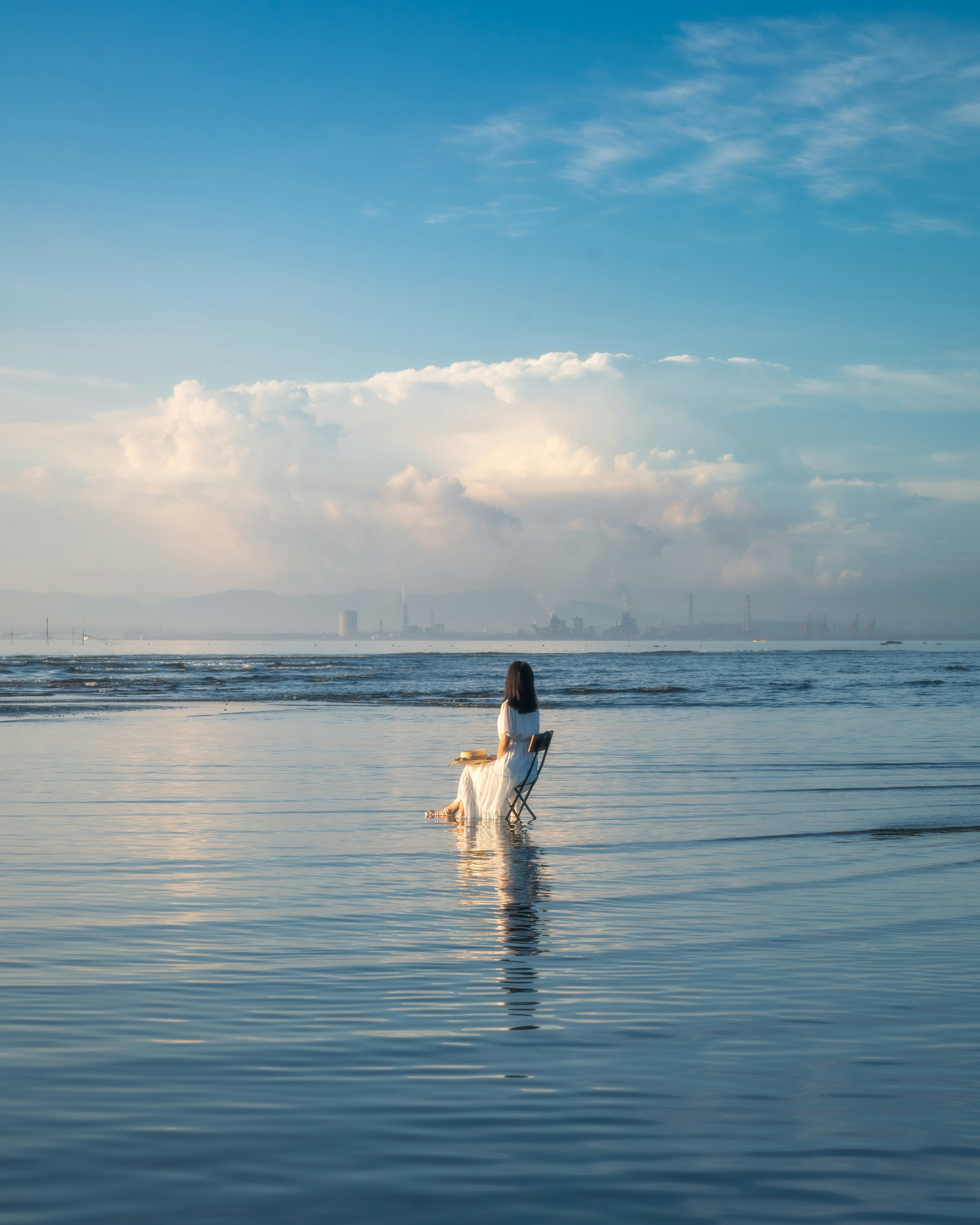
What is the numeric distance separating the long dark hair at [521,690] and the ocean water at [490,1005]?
1.39 meters

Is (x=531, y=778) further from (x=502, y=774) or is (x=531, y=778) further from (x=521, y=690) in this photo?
(x=521, y=690)

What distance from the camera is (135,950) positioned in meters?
7.18

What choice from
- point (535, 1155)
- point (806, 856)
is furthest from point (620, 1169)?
point (806, 856)

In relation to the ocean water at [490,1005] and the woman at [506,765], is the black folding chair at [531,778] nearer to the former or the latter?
the woman at [506,765]

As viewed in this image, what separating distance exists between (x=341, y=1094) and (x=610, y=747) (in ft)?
61.6

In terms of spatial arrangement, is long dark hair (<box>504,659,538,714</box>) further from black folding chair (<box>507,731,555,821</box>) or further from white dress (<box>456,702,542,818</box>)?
black folding chair (<box>507,731,555,821</box>)

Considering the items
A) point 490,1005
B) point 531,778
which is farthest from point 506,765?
point 490,1005

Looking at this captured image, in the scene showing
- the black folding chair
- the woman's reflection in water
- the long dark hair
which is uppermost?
the long dark hair

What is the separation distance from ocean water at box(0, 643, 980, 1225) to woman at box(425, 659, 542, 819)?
0.92 feet

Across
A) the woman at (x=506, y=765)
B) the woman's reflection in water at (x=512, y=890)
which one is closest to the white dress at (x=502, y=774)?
the woman at (x=506, y=765)

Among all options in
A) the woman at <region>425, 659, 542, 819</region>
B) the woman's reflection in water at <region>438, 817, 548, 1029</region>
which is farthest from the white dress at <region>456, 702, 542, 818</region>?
the woman's reflection in water at <region>438, 817, 548, 1029</region>

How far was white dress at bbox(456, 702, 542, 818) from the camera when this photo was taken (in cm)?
1295

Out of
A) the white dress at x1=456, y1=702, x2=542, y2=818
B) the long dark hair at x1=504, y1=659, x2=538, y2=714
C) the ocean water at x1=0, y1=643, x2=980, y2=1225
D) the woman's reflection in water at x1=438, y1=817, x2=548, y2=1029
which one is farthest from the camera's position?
the long dark hair at x1=504, y1=659, x2=538, y2=714

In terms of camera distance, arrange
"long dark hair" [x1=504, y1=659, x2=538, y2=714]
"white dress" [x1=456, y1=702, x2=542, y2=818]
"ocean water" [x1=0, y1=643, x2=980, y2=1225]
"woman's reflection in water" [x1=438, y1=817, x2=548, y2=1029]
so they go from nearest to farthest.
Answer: "ocean water" [x1=0, y1=643, x2=980, y2=1225] < "woman's reflection in water" [x1=438, y1=817, x2=548, y2=1029] < "white dress" [x1=456, y1=702, x2=542, y2=818] < "long dark hair" [x1=504, y1=659, x2=538, y2=714]
